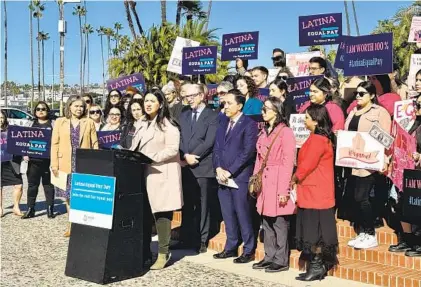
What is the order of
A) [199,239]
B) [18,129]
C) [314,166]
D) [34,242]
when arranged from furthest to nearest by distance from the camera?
[18,129], [34,242], [199,239], [314,166]

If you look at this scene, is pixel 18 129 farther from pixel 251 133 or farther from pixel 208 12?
pixel 208 12

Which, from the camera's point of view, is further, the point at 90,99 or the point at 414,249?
the point at 90,99

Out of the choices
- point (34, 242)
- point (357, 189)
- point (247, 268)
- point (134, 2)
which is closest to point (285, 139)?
point (357, 189)

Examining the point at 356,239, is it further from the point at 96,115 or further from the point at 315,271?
the point at 96,115

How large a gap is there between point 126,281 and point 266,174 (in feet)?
6.24

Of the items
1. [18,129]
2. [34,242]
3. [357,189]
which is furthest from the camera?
[18,129]

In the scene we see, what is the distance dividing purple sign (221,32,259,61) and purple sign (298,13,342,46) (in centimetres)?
104

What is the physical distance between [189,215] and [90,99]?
3.22 m

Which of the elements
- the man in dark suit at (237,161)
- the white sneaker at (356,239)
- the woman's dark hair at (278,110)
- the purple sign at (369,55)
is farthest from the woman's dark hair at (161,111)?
the purple sign at (369,55)

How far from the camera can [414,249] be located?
6430 millimetres

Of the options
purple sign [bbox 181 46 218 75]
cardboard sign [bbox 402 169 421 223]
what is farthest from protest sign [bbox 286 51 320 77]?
cardboard sign [bbox 402 169 421 223]

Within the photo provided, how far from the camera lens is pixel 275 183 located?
21.5 ft

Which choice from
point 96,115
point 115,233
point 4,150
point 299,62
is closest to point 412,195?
point 115,233

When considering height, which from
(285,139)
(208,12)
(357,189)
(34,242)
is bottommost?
(34,242)
